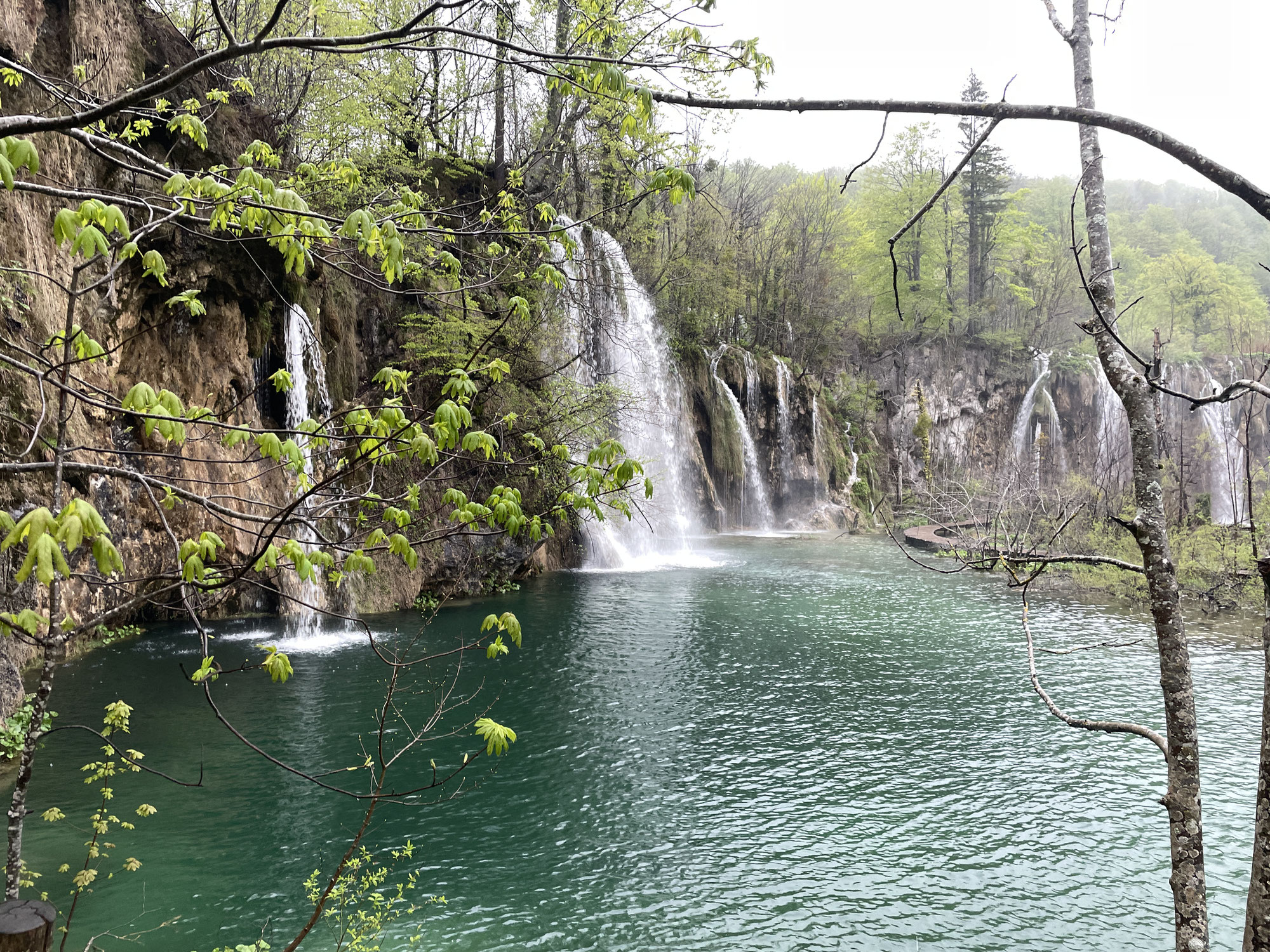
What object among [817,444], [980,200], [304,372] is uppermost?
[980,200]

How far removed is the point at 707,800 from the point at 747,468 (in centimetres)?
2287

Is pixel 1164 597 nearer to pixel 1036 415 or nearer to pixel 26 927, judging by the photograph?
pixel 26 927

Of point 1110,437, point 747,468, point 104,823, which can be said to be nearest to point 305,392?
point 104,823

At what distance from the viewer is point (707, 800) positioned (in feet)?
20.9

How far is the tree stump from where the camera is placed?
2666 millimetres

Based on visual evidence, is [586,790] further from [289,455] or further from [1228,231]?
[1228,231]

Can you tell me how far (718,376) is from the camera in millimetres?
28594

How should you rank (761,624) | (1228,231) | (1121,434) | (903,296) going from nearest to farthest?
(761,624), (1121,434), (903,296), (1228,231)

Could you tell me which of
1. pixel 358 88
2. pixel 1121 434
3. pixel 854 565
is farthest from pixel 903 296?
pixel 358 88

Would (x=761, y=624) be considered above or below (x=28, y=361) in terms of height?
below

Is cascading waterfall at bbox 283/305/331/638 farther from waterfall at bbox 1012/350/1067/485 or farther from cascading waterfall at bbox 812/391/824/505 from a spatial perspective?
waterfall at bbox 1012/350/1067/485

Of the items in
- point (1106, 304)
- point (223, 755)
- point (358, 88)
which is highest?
point (358, 88)

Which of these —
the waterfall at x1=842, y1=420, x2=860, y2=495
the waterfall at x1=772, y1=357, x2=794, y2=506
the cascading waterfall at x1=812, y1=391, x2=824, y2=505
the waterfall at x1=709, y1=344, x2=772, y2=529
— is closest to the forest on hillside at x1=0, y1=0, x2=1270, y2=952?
→ the waterfall at x1=709, y1=344, x2=772, y2=529

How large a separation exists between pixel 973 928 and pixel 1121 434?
18.4m
